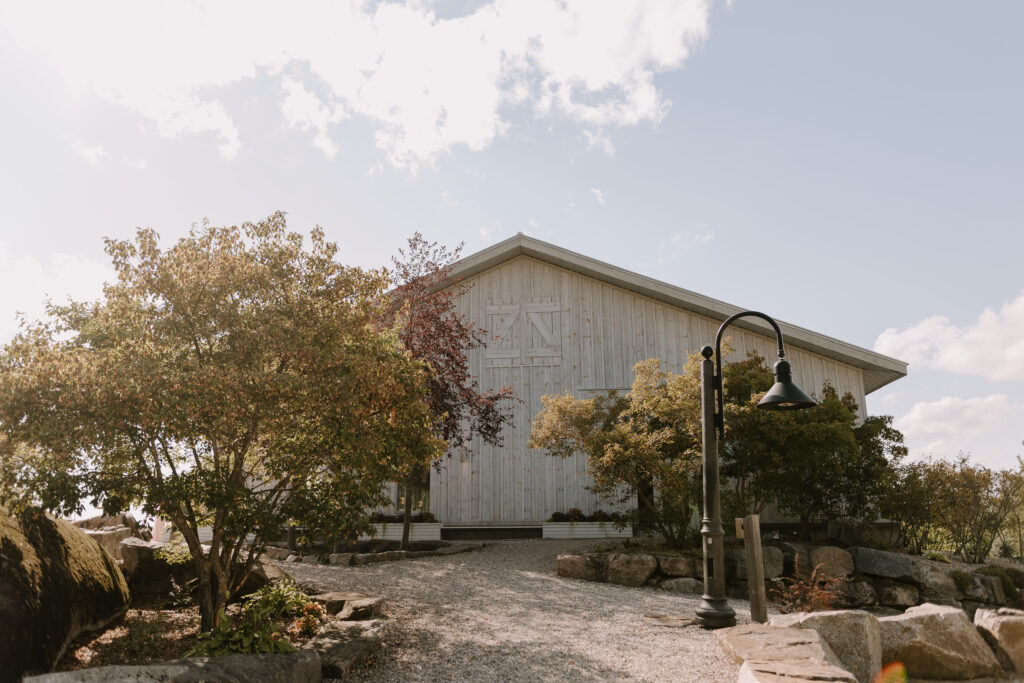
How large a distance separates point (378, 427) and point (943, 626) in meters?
6.74

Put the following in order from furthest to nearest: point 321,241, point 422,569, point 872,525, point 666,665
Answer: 1. point 872,525
2. point 422,569
3. point 321,241
4. point 666,665

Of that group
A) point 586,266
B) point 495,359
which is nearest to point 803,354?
point 586,266

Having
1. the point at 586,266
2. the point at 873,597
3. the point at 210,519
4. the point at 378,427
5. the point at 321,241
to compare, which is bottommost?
the point at 873,597

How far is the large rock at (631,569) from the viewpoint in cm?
1236

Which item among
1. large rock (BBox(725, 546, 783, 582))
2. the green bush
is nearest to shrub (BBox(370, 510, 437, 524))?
large rock (BBox(725, 546, 783, 582))

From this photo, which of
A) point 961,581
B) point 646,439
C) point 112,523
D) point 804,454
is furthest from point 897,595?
point 112,523

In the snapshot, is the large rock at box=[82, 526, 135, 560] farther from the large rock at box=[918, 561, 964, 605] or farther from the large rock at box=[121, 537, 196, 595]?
the large rock at box=[918, 561, 964, 605]

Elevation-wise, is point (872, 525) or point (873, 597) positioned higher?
point (872, 525)

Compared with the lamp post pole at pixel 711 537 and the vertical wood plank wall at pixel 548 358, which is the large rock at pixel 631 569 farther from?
the vertical wood plank wall at pixel 548 358

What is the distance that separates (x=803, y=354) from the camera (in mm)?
18344

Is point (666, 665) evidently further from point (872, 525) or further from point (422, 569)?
point (872, 525)

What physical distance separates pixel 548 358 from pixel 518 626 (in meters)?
10.4

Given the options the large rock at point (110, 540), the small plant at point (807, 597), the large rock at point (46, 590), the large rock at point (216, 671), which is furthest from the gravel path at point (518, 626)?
the large rock at point (46, 590)

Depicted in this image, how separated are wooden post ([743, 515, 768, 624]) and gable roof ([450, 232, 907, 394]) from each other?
9.20 m
